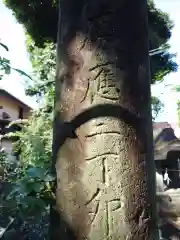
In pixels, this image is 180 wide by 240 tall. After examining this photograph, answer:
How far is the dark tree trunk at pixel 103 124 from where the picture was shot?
1.05m

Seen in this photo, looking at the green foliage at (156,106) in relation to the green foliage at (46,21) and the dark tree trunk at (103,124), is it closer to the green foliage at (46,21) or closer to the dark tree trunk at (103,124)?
the green foliage at (46,21)

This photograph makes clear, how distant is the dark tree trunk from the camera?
1053mm

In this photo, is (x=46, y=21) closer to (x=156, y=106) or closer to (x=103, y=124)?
(x=156, y=106)

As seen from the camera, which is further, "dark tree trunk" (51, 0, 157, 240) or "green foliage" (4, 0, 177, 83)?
"green foliage" (4, 0, 177, 83)

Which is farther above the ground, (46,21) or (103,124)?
(46,21)

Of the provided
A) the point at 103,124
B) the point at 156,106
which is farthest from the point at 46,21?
the point at 103,124

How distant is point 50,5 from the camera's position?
7.71 metres

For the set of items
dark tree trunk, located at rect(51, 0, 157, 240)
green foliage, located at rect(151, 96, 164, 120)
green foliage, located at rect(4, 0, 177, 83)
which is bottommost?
dark tree trunk, located at rect(51, 0, 157, 240)

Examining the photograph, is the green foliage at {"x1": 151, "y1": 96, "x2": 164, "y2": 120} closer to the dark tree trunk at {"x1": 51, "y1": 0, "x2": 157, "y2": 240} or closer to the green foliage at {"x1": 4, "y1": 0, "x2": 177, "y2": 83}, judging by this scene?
the green foliage at {"x1": 4, "y1": 0, "x2": 177, "y2": 83}

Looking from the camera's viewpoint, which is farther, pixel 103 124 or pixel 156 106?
pixel 156 106

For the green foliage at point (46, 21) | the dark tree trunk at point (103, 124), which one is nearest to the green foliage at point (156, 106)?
the green foliage at point (46, 21)

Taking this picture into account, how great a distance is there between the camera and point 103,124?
1.11 metres

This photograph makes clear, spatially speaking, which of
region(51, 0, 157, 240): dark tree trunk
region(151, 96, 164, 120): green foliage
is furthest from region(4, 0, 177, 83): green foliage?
region(51, 0, 157, 240): dark tree trunk

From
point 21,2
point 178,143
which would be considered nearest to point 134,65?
point 178,143
